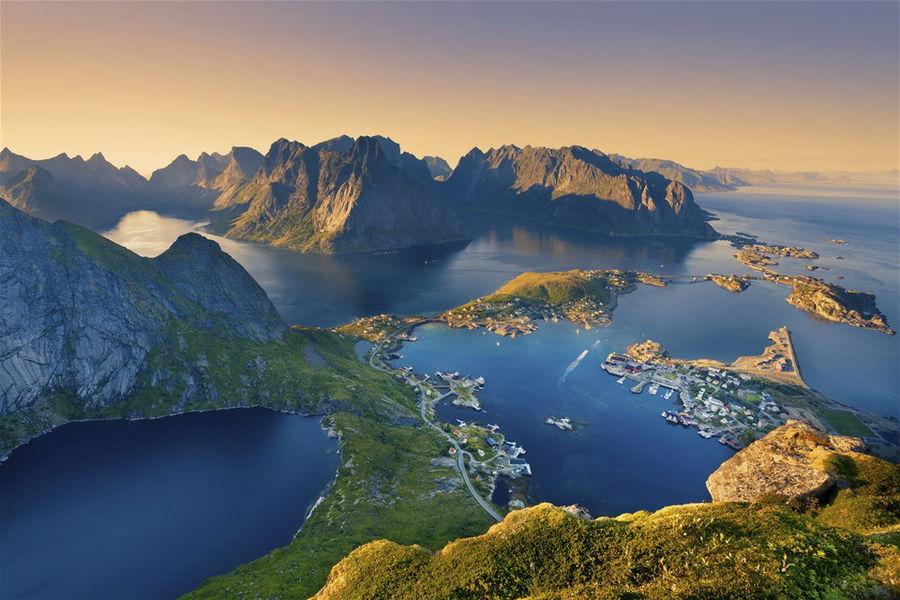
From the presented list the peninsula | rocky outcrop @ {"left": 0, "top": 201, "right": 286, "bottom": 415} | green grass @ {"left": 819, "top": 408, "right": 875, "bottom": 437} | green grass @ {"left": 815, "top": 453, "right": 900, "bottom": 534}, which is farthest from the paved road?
green grass @ {"left": 819, "top": 408, "right": 875, "bottom": 437}

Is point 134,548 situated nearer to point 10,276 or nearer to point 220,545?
point 220,545

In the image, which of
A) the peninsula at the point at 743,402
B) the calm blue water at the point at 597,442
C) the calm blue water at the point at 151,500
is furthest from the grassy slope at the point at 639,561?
the peninsula at the point at 743,402

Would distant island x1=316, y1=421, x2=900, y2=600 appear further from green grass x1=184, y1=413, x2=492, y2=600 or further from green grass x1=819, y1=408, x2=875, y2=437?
green grass x1=819, y1=408, x2=875, y2=437

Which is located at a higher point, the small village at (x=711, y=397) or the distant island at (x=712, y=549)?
the distant island at (x=712, y=549)

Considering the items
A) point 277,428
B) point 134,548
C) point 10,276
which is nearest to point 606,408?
point 277,428

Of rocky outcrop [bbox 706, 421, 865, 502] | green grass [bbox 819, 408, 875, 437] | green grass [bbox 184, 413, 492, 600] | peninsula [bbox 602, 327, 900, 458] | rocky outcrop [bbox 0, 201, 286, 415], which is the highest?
rocky outcrop [bbox 0, 201, 286, 415]

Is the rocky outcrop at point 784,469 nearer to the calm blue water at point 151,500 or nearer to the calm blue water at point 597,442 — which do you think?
the calm blue water at point 597,442
